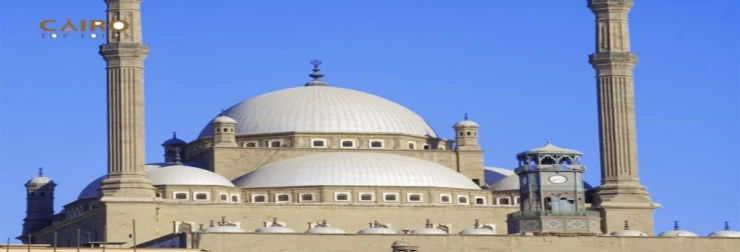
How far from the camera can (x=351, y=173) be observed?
93938 millimetres

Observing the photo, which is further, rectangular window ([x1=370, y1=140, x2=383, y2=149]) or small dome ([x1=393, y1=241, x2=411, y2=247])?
rectangular window ([x1=370, y1=140, x2=383, y2=149])

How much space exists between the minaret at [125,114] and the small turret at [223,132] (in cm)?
809

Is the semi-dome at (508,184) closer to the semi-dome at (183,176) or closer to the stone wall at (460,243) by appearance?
the stone wall at (460,243)

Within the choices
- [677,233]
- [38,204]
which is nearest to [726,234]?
[677,233]

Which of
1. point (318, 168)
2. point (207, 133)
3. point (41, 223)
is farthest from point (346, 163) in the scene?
point (41, 223)

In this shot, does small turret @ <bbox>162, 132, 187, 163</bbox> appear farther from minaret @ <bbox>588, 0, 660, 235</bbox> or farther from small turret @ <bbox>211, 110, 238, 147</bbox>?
minaret @ <bbox>588, 0, 660, 235</bbox>

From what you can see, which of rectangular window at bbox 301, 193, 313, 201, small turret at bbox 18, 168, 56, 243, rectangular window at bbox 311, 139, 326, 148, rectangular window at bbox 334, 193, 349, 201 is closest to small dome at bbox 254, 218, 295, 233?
rectangular window at bbox 301, 193, 313, 201

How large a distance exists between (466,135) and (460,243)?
658 inches

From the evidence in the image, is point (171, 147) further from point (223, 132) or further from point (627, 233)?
point (627, 233)

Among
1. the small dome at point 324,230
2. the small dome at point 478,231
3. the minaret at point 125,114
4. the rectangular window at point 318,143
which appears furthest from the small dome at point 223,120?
the small dome at point 324,230

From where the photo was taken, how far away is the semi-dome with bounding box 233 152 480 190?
9362 cm

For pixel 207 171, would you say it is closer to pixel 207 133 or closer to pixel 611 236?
pixel 207 133

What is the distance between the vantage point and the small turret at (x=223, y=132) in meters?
97.4

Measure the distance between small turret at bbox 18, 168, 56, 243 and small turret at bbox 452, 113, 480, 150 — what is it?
65.1 ft
